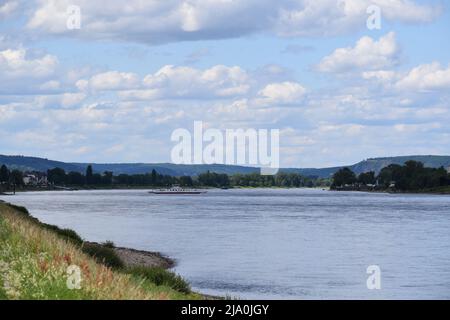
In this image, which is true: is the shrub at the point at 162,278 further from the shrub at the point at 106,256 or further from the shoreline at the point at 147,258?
the shoreline at the point at 147,258

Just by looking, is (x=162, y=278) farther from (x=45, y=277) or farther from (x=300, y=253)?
(x=300, y=253)

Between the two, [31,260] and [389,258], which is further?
[389,258]

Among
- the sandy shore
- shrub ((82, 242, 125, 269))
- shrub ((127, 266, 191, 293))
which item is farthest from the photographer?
the sandy shore

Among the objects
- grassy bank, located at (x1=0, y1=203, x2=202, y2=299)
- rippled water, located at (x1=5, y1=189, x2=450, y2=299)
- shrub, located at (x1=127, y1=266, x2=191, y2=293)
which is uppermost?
grassy bank, located at (x1=0, y1=203, x2=202, y2=299)

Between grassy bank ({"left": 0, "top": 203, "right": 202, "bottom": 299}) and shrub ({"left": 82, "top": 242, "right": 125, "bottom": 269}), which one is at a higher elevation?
grassy bank ({"left": 0, "top": 203, "right": 202, "bottom": 299})

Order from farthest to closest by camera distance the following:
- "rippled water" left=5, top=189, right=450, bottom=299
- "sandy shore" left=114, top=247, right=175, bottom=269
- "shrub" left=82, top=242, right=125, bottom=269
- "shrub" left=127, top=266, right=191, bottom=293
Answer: "sandy shore" left=114, top=247, right=175, bottom=269 → "rippled water" left=5, top=189, right=450, bottom=299 → "shrub" left=82, top=242, right=125, bottom=269 → "shrub" left=127, top=266, right=191, bottom=293

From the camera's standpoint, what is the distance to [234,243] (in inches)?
3150

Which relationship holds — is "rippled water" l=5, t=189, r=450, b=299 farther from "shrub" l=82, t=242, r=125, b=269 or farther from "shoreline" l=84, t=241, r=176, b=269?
"shrub" l=82, t=242, r=125, b=269

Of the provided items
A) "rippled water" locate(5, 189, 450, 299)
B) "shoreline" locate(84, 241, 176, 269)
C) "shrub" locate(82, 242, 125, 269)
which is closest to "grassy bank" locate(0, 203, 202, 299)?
"shrub" locate(82, 242, 125, 269)

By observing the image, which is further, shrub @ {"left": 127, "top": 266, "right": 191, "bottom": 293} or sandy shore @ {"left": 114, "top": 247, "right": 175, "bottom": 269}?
sandy shore @ {"left": 114, "top": 247, "right": 175, "bottom": 269}

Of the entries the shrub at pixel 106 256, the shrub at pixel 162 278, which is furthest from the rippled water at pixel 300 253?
the shrub at pixel 162 278
